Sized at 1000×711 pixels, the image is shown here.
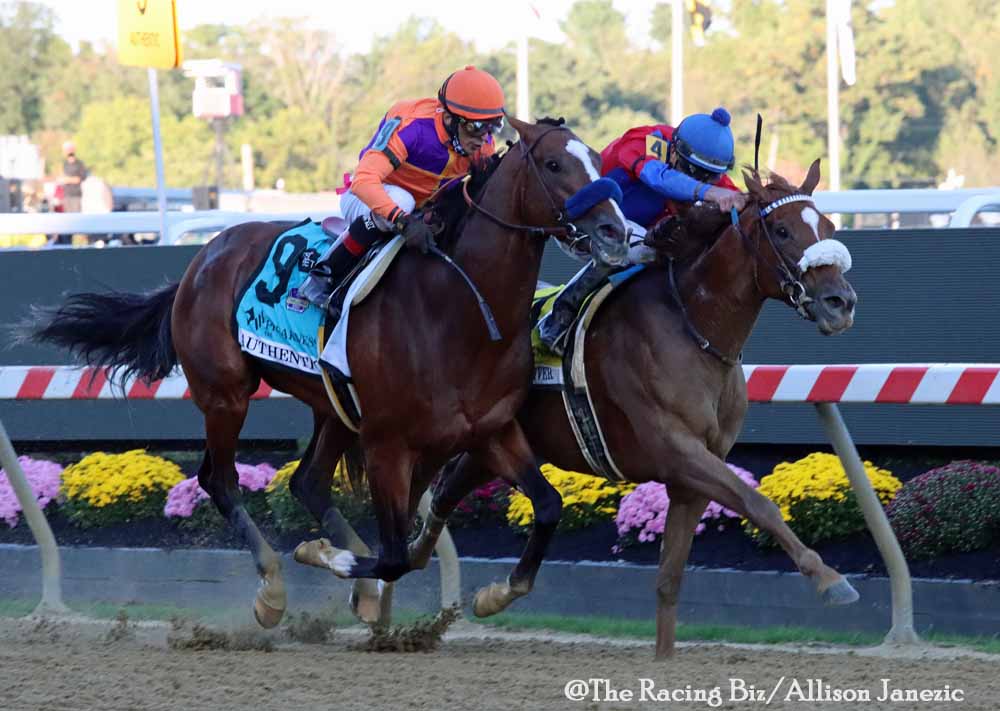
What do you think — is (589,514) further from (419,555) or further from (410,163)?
(410,163)

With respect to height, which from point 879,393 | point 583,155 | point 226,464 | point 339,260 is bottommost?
Result: point 226,464

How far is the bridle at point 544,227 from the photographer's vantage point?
15.6 ft

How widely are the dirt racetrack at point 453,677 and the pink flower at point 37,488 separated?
6.96 feet

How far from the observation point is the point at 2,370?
22.4ft

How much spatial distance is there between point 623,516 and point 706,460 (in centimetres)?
174

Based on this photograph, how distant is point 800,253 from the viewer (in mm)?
4867

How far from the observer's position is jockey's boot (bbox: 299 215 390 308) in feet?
17.7

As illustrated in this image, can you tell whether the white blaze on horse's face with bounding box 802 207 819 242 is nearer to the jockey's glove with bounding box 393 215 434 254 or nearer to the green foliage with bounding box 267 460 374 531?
the jockey's glove with bounding box 393 215 434 254

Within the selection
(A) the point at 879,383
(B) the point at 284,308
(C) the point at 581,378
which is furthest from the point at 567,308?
(A) the point at 879,383

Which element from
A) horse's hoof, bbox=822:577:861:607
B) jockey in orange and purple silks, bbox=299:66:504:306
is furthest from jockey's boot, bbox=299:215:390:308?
horse's hoof, bbox=822:577:861:607

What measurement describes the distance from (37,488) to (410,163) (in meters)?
3.45

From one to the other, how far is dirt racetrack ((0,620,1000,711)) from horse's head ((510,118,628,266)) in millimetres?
1305

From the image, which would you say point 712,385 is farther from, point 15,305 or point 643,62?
point 643,62

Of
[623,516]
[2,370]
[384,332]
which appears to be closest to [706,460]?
[384,332]
